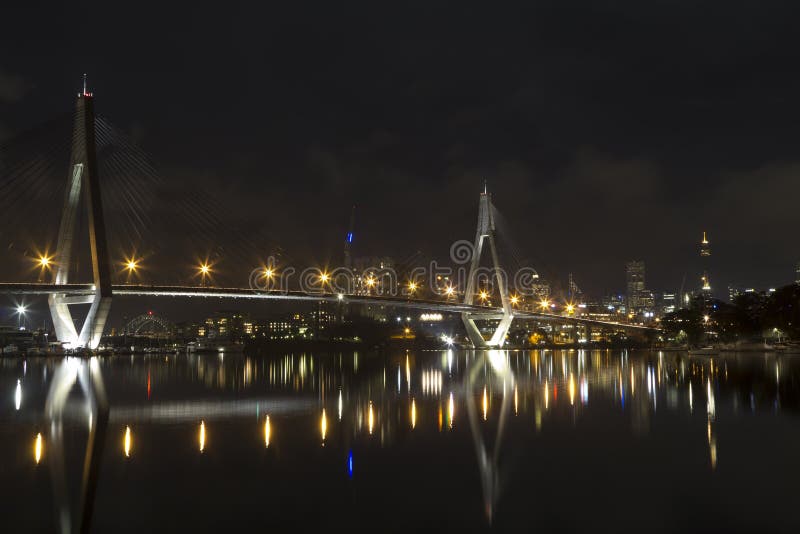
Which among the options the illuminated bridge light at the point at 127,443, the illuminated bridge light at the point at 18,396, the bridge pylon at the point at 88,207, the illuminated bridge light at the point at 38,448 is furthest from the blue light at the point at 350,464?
the bridge pylon at the point at 88,207

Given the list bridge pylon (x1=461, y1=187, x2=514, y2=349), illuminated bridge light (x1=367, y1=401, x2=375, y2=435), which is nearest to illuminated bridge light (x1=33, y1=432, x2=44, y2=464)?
illuminated bridge light (x1=367, y1=401, x2=375, y2=435)

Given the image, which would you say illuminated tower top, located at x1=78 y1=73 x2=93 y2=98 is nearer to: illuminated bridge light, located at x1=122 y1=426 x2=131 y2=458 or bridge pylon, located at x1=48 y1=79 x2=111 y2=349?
bridge pylon, located at x1=48 y1=79 x2=111 y2=349

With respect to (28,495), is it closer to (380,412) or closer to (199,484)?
(199,484)

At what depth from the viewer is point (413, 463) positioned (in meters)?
10.2

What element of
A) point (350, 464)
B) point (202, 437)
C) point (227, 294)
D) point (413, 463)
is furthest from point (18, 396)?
point (227, 294)

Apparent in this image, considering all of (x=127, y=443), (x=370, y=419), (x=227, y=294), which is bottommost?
(x=370, y=419)

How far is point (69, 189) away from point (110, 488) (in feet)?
102

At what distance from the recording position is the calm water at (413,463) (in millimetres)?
7543

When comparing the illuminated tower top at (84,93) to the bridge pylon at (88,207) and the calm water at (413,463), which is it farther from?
the calm water at (413,463)

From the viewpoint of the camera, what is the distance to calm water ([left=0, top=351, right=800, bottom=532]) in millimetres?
7543

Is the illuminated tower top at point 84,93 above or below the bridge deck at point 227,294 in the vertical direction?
above

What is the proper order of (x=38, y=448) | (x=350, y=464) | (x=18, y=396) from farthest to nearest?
1. (x=18, y=396)
2. (x=38, y=448)
3. (x=350, y=464)

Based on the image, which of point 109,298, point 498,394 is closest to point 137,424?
point 498,394

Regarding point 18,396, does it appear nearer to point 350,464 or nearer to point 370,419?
point 370,419
